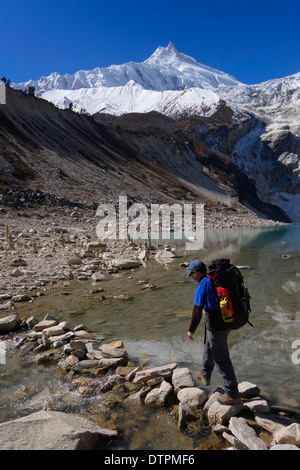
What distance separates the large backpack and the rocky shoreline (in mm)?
1225

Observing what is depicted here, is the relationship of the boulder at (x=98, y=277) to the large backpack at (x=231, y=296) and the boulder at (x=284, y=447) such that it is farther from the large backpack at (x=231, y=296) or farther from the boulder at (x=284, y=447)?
the boulder at (x=284, y=447)

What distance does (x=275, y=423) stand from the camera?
4043mm

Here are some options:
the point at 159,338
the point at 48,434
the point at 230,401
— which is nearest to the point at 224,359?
the point at 230,401

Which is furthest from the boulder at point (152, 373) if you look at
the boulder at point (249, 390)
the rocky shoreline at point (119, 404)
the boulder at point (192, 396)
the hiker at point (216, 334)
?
the boulder at point (249, 390)

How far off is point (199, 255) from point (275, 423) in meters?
18.2

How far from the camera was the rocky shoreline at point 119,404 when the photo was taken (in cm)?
360

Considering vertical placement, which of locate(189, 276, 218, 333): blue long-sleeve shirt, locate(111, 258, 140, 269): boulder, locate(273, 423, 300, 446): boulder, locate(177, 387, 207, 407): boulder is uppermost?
locate(189, 276, 218, 333): blue long-sleeve shirt

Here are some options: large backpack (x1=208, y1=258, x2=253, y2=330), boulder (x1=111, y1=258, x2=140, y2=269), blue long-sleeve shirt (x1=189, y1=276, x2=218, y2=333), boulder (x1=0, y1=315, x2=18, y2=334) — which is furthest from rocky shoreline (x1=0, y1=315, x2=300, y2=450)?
boulder (x1=111, y1=258, x2=140, y2=269)

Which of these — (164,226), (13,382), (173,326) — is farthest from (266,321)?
(164,226)

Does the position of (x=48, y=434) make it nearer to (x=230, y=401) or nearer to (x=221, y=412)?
(x=221, y=412)

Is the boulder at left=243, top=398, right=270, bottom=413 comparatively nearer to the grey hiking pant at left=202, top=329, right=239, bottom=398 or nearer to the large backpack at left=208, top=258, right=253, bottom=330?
the grey hiking pant at left=202, top=329, right=239, bottom=398

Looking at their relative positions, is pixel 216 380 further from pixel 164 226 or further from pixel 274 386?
pixel 164 226

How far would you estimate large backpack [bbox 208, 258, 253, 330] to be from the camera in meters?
4.44

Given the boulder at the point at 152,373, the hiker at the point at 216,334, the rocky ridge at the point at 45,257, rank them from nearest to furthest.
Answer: the hiker at the point at 216,334 < the boulder at the point at 152,373 < the rocky ridge at the point at 45,257
